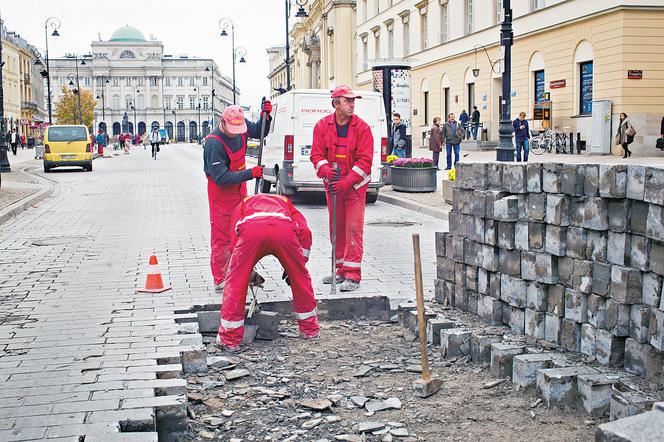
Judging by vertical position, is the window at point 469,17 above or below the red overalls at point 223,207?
above

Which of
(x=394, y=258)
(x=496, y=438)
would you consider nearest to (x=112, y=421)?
(x=496, y=438)

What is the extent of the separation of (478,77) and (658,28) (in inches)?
508

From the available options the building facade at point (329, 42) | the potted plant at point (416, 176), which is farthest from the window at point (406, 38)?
the potted plant at point (416, 176)

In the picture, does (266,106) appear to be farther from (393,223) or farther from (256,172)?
(393,223)

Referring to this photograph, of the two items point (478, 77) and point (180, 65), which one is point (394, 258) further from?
point (180, 65)

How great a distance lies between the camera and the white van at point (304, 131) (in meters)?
17.4

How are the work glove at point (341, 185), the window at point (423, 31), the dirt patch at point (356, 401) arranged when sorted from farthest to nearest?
the window at point (423, 31) → the work glove at point (341, 185) → the dirt patch at point (356, 401)

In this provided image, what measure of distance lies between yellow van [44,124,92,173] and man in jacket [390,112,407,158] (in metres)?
14.9

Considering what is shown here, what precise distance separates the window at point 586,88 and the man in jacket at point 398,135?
32.6 ft

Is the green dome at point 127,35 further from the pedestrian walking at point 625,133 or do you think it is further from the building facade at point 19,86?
the pedestrian walking at point 625,133

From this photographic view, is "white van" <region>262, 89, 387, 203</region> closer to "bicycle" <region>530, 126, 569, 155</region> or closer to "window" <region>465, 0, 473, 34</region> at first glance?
"bicycle" <region>530, 126, 569, 155</region>

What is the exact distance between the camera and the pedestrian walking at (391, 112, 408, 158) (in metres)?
24.4

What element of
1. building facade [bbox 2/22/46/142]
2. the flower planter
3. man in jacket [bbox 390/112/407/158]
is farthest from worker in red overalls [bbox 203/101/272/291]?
building facade [bbox 2/22/46/142]

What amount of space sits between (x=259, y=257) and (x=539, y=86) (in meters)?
31.1
